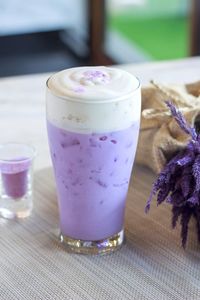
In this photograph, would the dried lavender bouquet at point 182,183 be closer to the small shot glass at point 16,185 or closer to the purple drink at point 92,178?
the purple drink at point 92,178

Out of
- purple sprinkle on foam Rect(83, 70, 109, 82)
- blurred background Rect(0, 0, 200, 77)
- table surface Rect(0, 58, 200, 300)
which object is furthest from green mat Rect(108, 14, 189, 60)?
purple sprinkle on foam Rect(83, 70, 109, 82)

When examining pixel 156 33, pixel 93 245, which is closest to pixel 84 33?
pixel 156 33

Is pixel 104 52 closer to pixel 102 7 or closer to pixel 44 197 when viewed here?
pixel 102 7

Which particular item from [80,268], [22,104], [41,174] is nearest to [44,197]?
[41,174]

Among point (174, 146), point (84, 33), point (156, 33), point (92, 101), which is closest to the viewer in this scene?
point (92, 101)

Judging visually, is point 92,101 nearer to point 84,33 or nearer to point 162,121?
point 162,121
